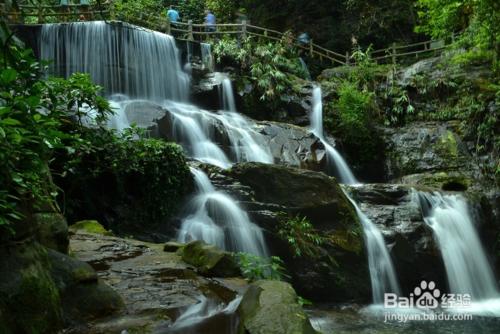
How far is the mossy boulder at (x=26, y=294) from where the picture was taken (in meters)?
3.11

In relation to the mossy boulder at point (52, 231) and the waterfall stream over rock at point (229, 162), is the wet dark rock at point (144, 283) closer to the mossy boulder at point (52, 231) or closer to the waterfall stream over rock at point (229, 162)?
the waterfall stream over rock at point (229, 162)

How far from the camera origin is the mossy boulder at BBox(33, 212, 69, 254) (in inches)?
164

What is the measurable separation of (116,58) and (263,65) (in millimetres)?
5253

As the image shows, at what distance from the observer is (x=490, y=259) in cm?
1040

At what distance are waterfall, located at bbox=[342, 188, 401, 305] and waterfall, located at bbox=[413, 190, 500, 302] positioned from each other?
4.52ft

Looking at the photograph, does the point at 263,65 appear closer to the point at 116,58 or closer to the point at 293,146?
the point at 293,146

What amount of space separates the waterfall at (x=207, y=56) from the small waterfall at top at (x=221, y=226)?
9406 mm

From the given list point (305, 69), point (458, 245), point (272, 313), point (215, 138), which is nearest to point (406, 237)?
point (458, 245)

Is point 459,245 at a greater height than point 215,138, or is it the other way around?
point 215,138

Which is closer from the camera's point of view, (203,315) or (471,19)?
(203,315)

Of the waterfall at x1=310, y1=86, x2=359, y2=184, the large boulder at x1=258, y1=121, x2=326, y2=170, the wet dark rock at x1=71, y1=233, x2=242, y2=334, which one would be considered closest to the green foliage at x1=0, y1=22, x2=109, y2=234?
the wet dark rock at x1=71, y1=233, x2=242, y2=334

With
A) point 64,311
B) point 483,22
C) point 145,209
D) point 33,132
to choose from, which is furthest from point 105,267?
point 483,22

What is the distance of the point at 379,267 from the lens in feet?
28.9

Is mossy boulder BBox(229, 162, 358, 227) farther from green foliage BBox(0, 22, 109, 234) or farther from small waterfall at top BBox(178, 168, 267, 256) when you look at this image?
green foliage BBox(0, 22, 109, 234)
